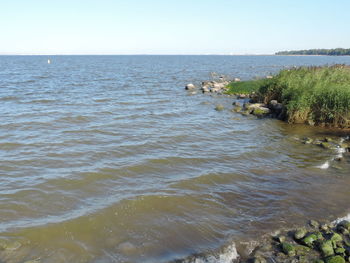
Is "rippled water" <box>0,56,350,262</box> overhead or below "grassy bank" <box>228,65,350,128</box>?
below

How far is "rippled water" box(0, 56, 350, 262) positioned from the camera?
25.8ft

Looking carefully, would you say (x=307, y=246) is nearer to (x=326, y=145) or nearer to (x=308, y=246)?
(x=308, y=246)

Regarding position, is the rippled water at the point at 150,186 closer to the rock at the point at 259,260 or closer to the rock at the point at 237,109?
the rock at the point at 259,260

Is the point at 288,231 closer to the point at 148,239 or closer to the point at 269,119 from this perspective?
the point at 148,239

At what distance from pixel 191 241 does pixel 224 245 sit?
831 millimetres

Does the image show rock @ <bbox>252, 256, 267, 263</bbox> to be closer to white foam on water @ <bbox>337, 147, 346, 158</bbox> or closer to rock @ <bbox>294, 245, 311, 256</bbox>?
rock @ <bbox>294, 245, 311, 256</bbox>

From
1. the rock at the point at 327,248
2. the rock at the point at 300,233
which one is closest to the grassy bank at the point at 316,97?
the rock at the point at 300,233

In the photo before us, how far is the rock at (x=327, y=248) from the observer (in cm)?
710

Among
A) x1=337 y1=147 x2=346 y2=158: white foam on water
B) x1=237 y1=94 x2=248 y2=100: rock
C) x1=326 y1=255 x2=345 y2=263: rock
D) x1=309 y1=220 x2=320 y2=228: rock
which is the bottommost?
x1=309 y1=220 x2=320 y2=228: rock

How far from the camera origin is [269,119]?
22.2 m

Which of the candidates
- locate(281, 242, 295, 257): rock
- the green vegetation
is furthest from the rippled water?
the green vegetation

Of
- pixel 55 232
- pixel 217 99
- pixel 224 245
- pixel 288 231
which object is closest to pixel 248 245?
pixel 224 245

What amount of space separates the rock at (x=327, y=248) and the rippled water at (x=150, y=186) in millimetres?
1265

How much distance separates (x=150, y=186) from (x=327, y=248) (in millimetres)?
5871
